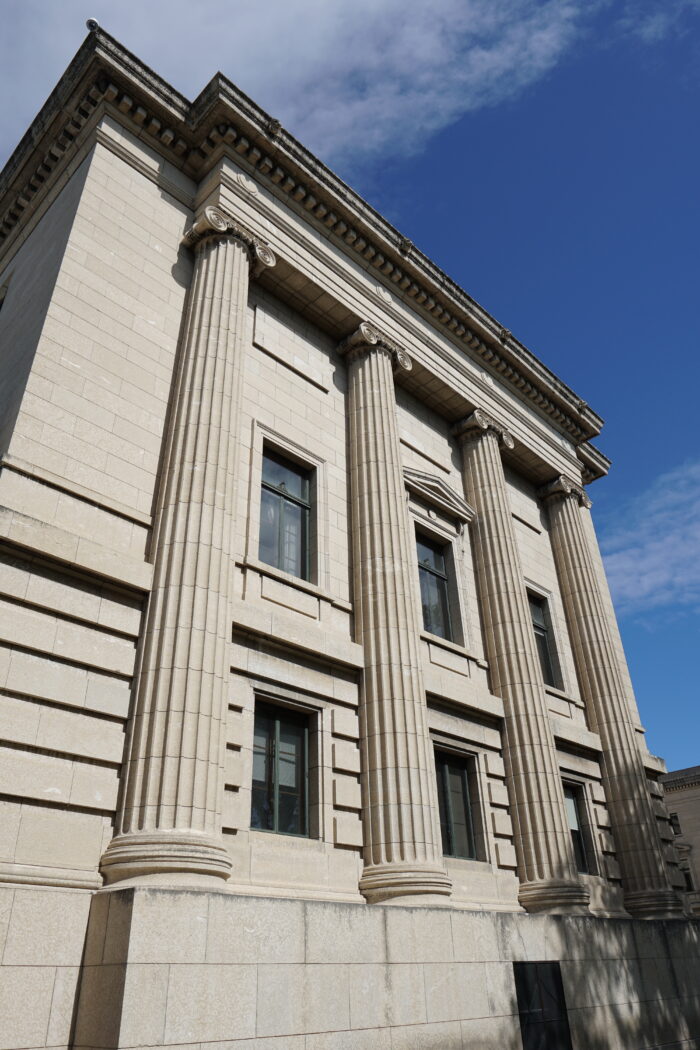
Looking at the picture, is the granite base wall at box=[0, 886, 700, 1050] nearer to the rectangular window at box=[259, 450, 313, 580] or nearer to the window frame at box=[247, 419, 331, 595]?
the window frame at box=[247, 419, 331, 595]

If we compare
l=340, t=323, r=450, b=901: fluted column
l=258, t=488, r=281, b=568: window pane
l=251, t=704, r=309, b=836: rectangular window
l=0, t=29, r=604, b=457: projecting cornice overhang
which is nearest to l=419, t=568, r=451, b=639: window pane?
l=340, t=323, r=450, b=901: fluted column

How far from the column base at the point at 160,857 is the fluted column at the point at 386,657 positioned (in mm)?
4012

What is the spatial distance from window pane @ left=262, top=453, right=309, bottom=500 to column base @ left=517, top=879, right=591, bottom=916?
9348mm

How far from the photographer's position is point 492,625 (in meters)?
18.6

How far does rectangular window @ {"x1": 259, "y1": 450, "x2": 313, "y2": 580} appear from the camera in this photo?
14586mm

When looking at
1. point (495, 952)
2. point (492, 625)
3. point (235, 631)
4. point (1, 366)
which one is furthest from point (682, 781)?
point (1, 366)

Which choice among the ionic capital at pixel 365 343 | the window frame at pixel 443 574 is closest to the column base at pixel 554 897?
the window frame at pixel 443 574

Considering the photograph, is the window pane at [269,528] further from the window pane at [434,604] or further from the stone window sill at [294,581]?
the window pane at [434,604]

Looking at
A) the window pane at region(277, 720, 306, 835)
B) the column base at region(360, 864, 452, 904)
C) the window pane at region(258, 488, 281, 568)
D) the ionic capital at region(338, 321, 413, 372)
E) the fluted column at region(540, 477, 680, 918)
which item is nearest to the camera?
the window pane at region(277, 720, 306, 835)

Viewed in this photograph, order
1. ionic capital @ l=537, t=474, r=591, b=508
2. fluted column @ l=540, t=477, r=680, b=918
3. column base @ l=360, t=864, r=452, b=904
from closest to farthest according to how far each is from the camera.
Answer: column base @ l=360, t=864, r=452, b=904, fluted column @ l=540, t=477, r=680, b=918, ionic capital @ l=537, t=474, r=591, b=508

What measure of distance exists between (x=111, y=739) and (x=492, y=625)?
10825mm

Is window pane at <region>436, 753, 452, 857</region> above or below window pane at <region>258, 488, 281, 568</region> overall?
below

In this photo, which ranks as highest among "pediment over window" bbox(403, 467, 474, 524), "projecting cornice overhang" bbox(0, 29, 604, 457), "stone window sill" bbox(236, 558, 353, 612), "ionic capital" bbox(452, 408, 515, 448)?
"projecting cornice overhang" bbox(0, 29, 604, 457)

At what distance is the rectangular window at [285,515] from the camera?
1459cm
